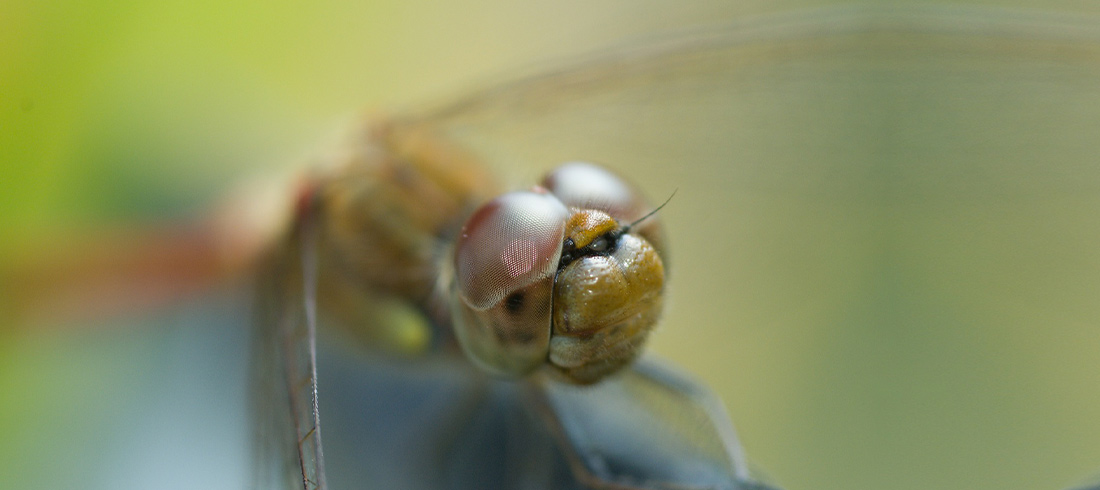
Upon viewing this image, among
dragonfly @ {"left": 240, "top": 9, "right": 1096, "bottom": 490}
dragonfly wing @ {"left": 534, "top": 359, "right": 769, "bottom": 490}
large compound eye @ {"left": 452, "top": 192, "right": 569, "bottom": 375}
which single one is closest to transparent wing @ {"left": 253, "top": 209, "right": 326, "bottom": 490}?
dragonfly @ {"left": 240, "top": 9, "right": 1096, "bottom": 490}

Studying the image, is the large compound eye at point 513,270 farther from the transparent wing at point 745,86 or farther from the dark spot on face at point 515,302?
the transparent wing at point 745,86

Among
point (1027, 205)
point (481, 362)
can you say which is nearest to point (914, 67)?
point (1027, 205)

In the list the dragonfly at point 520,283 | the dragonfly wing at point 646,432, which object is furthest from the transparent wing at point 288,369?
the dragonfly wing at point 646,432

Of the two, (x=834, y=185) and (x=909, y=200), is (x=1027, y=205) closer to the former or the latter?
(x=909, y=200)

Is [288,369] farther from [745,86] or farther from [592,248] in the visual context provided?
[745,86]

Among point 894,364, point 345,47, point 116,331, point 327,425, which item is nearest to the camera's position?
point 327,425

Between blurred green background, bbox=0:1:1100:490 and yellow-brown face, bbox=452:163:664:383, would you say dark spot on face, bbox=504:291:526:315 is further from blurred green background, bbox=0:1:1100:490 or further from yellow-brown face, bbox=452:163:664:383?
blurred green background, bbox=0:1:1100:490

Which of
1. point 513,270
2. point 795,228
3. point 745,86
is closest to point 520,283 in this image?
point 513,270
